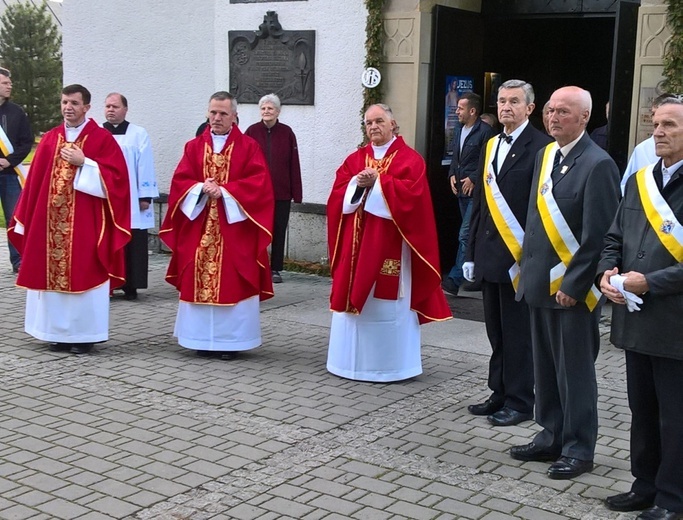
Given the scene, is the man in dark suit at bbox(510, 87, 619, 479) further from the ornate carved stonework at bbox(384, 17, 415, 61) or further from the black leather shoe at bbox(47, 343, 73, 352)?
the ornate carved stonework at bbox(384, 17, 415, 61)

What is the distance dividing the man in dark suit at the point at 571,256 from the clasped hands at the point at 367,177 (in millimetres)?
1581

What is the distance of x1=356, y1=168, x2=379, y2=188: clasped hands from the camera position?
662 cm

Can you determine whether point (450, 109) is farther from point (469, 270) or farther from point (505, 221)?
point (505, 221)

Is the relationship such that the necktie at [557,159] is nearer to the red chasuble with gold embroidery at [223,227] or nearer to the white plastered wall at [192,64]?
the red chasuble with gold embroidery at [223,227]

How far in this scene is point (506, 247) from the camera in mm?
5777

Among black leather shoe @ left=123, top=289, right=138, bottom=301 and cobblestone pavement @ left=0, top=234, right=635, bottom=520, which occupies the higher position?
black leather shoe @ left=123, top=289, right=138, bottom=301

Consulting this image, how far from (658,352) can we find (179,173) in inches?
168

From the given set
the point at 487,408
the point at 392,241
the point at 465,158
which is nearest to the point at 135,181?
the point at 465,158

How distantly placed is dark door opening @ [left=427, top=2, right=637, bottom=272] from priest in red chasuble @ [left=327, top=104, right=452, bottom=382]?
289 cm

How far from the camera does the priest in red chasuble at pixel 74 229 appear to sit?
7.38 metres

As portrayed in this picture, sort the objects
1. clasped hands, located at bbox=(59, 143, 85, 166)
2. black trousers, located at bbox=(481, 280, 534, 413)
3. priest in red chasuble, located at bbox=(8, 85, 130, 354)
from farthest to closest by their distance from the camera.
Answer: priest in red chasuble, located at bbox=(8, 85, 130, 354) → clasped hands, located at bbox=(59, 143, 85, 166) → black trousers, located at bbox=(481, 280, 534, 413)

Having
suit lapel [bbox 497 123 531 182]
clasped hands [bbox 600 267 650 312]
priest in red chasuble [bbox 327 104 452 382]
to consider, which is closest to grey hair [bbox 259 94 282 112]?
priest in red chasuble [bbox 327 104 452 382]

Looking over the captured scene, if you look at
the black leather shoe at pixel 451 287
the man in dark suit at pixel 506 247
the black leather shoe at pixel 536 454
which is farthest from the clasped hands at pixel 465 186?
the black leather shoe at pixel 536 454

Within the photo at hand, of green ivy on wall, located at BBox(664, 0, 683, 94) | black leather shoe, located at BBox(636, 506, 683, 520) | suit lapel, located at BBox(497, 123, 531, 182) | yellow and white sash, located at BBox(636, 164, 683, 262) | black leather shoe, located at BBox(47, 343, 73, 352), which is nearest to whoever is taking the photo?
yellow and white sash, located at BBox(636, 164, 683, 262)
